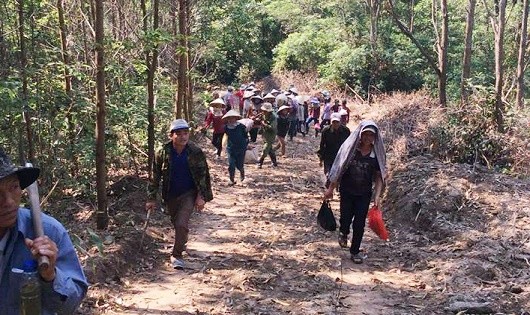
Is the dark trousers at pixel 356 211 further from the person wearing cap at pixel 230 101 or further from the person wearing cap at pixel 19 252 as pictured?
the person wearing cap at pixel 230 101

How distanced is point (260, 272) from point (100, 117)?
9.51 ft

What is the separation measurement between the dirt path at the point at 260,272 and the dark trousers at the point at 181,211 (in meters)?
0.40

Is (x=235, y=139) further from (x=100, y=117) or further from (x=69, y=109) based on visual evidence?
(x=100, y=117)

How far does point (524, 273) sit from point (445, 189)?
2768mm

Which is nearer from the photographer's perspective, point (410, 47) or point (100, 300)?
point (100, 300)

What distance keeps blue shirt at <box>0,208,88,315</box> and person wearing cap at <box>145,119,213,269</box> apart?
13.3ft

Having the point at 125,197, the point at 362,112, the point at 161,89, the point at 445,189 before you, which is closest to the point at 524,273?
the point at 445,189

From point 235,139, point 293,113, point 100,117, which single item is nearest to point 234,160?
point 235,139

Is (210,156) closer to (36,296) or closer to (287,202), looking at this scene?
Answer: (287,202)

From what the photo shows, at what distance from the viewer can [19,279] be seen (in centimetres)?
205

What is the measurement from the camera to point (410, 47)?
1080 inches

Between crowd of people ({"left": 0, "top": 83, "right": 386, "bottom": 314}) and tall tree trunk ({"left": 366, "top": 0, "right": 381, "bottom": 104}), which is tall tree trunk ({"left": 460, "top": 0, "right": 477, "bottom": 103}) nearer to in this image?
crowd of people ({"left": 0, "top": 83, "right": 386, "bottom": 314})

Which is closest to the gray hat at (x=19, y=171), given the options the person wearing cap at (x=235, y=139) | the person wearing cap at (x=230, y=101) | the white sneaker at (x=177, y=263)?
the white sneaker at (x=177, y=263)

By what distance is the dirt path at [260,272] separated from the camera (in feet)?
17.8
